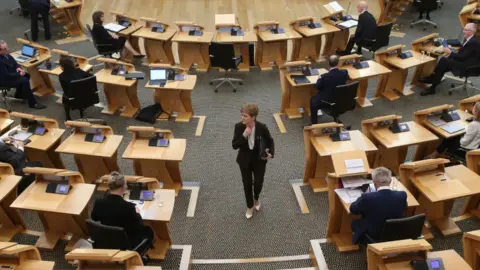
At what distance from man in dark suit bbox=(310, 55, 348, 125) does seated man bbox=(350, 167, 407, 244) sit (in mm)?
2688

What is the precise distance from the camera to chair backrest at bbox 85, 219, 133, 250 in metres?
4.07

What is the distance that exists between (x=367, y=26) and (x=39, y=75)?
623 centimetres

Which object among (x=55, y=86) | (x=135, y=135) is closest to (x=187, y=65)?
(x=55, y=86)

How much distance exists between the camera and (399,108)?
7.81 meters

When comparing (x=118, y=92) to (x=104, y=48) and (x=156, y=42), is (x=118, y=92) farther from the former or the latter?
(x=156, y=42)

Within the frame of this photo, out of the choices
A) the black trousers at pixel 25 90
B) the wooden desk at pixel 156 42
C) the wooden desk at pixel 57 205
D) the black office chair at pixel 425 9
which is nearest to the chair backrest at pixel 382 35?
the black office chair at pixel 425 9

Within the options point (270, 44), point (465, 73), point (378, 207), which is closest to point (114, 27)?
point (270, 44)

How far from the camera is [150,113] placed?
24.5ft

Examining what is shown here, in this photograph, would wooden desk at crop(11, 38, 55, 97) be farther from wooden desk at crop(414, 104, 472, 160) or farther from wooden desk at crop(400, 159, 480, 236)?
wooden desk at crop(400, 159, 480, 236)

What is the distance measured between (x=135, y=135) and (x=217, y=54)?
9.41 feet

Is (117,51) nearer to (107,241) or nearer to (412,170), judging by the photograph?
(107,241)

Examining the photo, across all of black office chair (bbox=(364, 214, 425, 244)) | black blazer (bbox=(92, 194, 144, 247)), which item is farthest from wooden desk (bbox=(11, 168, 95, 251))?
black office chair (bbox=(364, 214, 425, 244))

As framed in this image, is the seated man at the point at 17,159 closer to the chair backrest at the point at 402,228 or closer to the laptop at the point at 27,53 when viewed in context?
the laptop at the point at 27,53

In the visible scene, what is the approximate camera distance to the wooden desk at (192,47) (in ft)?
28.8
